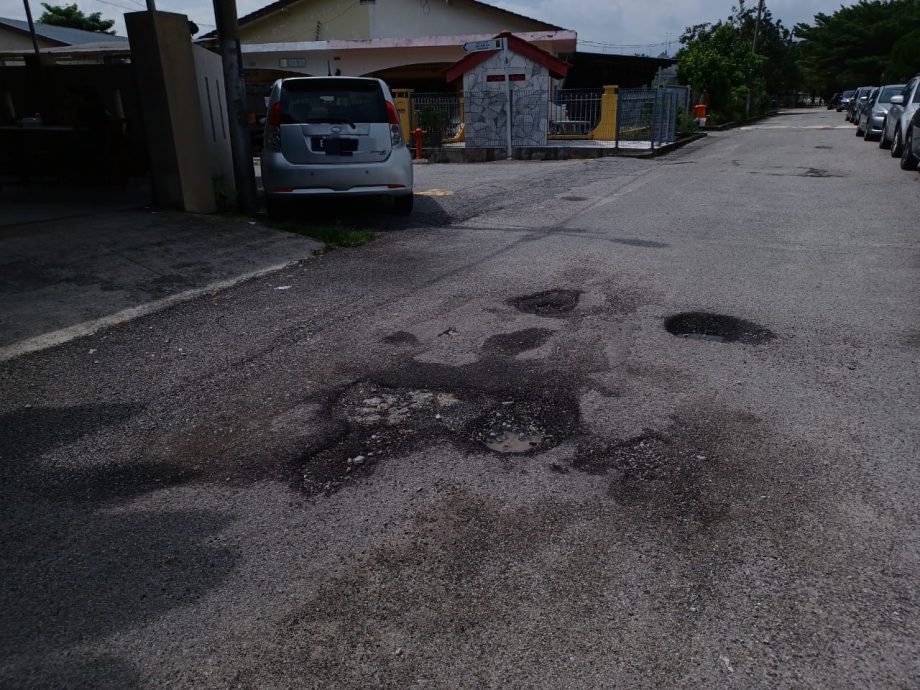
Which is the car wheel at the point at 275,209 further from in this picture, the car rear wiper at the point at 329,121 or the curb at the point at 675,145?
the curb at the point at 675,145

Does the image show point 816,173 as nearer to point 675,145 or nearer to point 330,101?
point 675,145

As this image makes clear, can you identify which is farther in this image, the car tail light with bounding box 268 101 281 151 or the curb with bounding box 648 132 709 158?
the curb with bounding box 648 132 709 158

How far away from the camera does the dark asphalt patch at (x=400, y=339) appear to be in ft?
16.7

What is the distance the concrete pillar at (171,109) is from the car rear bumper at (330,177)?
92cm

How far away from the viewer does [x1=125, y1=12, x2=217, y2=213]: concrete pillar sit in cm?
848

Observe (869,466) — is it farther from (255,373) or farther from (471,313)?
(255,373)

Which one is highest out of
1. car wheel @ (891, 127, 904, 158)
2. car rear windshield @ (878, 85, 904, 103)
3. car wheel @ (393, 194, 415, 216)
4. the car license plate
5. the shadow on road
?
car rear windshield @ (878, 85, 904, 103)

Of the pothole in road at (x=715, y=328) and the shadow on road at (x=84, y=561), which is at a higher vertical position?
the pothole in road at (x=715, y=328)

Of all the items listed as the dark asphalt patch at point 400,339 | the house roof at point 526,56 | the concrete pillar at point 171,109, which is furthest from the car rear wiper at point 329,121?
the house roof at point 526,56

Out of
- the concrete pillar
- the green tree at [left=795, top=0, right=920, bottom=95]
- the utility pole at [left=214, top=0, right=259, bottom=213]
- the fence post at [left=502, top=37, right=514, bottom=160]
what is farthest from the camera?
the green tree at [left=795, top=0, right=920, bottom=95]

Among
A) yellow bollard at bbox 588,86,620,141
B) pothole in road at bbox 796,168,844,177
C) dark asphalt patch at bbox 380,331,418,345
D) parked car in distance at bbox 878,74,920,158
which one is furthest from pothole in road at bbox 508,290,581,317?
yellow bollard at bbox 588,86,620,141

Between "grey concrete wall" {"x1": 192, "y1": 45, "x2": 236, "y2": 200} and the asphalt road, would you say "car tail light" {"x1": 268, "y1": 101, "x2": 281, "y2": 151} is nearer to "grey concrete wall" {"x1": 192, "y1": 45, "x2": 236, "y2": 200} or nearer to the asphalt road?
"grey concrete wall" {"x1": 192, "y1": 45, "x2": 236, "y2": 200}

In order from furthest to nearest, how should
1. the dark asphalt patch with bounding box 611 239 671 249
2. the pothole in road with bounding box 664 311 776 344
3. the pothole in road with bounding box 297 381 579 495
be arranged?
the dark asphalt patch with bounding box 611 239 671 249, the pothole in road with bounding box 664 311 776 344, the pothole in road with bounding box 297 381 579 495

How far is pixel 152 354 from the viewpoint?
5.04 metres
